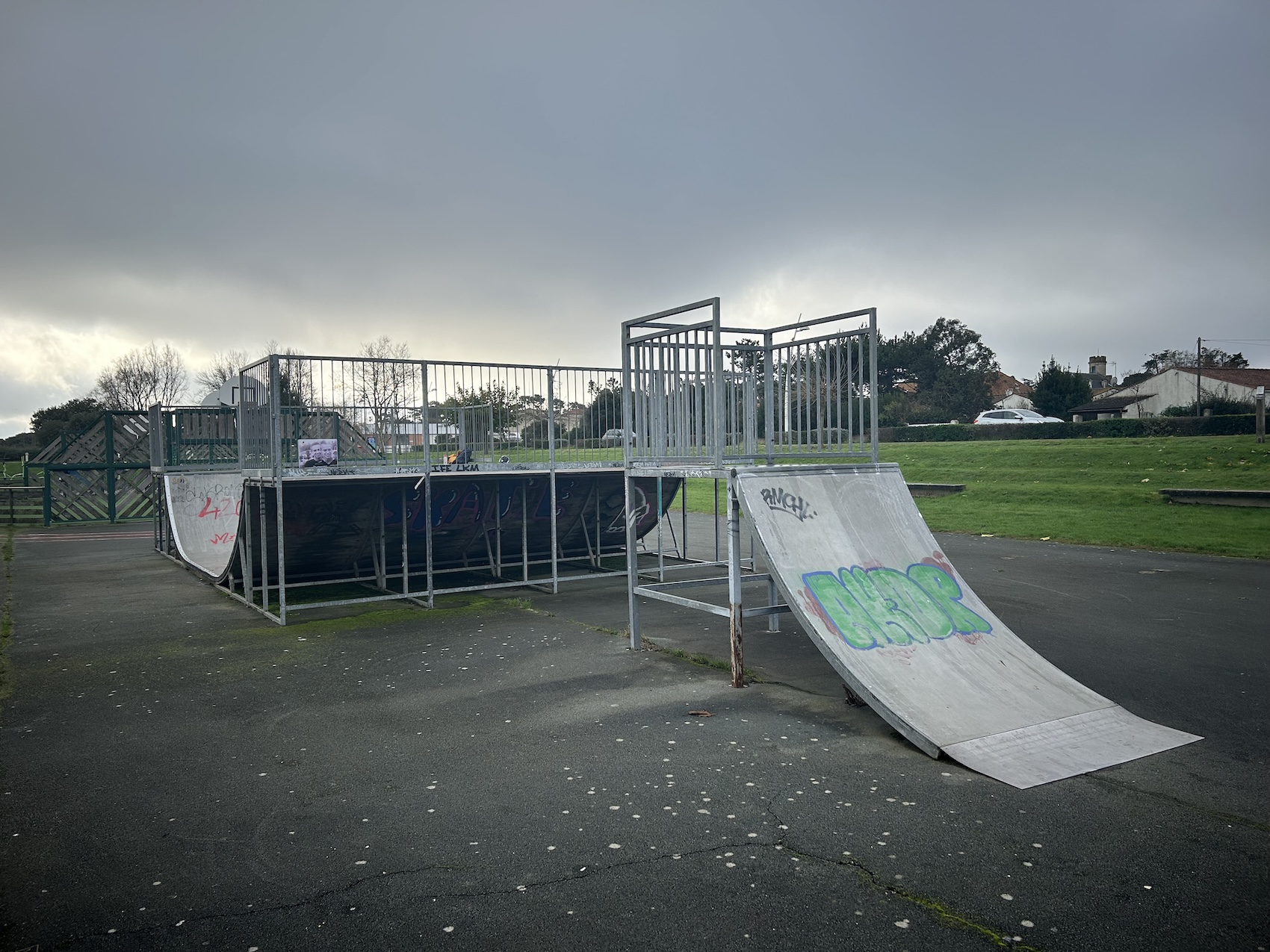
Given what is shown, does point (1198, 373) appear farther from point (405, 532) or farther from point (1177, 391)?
point (405, 532)

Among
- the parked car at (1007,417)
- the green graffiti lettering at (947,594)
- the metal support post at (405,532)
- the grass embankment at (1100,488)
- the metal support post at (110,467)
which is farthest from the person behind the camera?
the parked car at (1007,417)

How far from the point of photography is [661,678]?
771 cm

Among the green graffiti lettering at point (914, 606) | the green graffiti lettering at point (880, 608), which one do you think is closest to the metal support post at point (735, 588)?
the green graffiti lettering at point (880, 608)

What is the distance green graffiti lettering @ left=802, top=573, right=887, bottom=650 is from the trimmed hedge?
2233cm

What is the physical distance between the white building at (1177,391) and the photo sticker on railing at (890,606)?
2438 inches

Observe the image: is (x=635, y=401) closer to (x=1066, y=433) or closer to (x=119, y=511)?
(x=119, y=511)

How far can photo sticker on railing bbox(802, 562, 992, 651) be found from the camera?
680 centimetres

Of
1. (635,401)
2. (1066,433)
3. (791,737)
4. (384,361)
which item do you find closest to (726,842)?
(791,737)

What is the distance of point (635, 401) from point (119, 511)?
26.2m

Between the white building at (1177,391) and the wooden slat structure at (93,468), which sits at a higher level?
the white building at (1177,391)

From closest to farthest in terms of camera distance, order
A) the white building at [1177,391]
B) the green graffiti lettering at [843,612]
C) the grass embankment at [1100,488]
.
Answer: the green graffiti lettering at [843,612] → the grass embankment at [1100,488] → the white building at [1177,391]

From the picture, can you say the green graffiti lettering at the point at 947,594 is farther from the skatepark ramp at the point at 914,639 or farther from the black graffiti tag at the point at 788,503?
the black graffiti tag at the point at 788,503

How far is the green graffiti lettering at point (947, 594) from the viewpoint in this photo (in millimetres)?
7262

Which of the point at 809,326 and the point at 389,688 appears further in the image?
the point at 809,326
